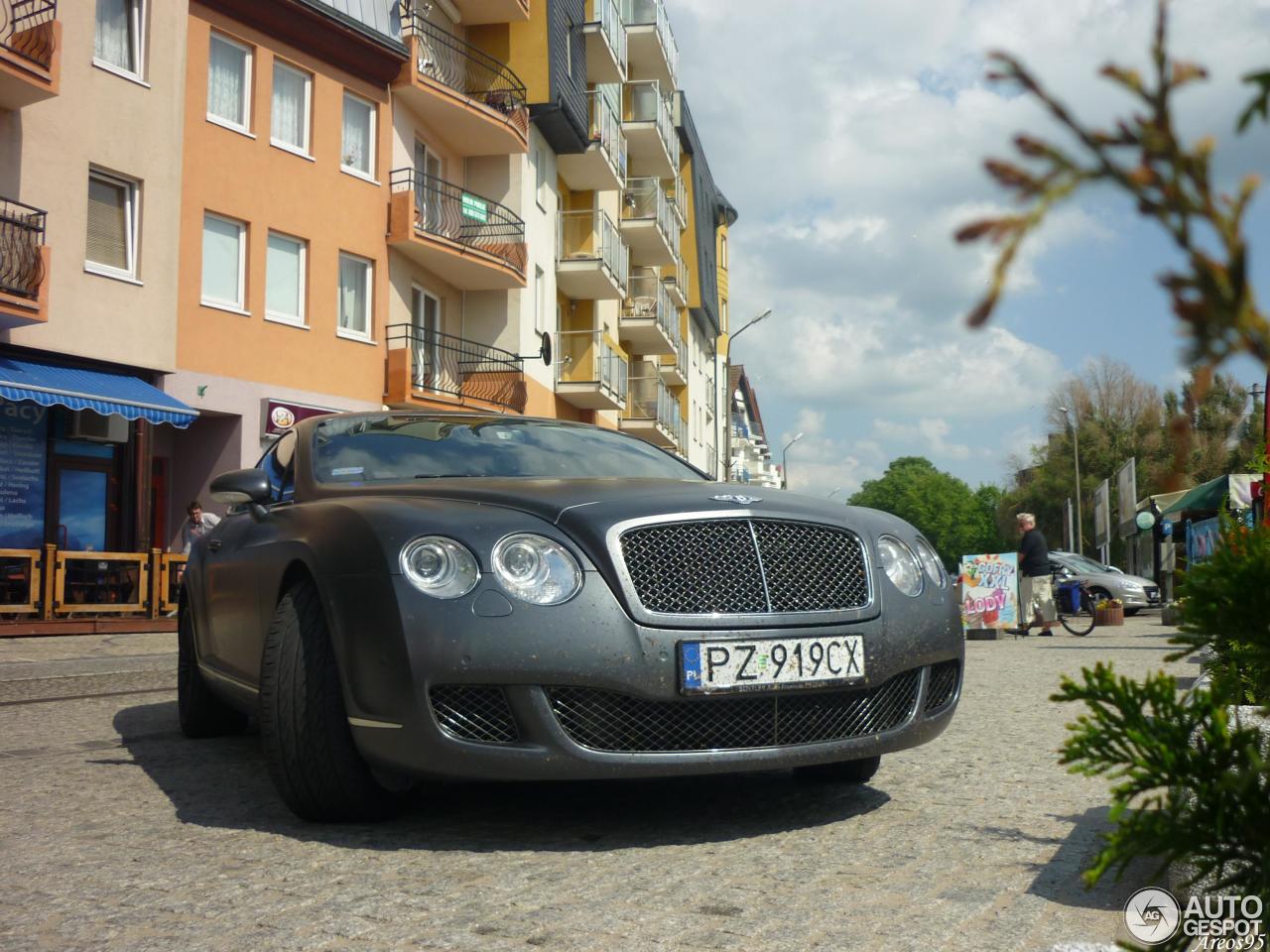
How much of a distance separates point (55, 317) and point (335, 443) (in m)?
14.5

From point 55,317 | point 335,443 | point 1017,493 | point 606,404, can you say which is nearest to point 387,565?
point 335,443

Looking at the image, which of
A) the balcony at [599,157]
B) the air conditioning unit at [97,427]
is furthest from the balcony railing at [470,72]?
the air conditioning unit at [97,427]

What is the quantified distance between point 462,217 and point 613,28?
37.4 ft

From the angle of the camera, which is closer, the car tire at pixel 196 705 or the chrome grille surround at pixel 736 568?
the chrome grille surround at pixel 736 568

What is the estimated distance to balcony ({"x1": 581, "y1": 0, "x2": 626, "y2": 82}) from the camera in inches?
1380

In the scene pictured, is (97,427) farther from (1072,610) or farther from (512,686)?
(512,686)

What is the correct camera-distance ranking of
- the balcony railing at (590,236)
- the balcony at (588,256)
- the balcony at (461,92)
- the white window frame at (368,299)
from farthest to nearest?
1. the balcony railing at (590,236)
2. the balcony at (588,256)
3. the balcony at (461,92)
4. the white window frame at (368,299)

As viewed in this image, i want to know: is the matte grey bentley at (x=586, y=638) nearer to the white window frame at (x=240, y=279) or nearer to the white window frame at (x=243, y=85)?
the white window frame at (x=240, y=279)

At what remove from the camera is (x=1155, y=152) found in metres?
0.93

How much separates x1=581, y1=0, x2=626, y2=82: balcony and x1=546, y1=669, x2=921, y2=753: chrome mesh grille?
106 ft

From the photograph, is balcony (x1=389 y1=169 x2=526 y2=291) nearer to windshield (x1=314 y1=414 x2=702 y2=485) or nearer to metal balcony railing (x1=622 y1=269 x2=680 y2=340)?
metal balcony railing (x1=622 y1=269 x2=680 y2=340)

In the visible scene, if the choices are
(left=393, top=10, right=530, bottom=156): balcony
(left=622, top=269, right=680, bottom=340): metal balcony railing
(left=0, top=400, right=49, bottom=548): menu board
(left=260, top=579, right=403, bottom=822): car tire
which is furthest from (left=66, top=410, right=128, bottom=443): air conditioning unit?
(left=622, top=269, right=680, bottom=340): metal balcony railing

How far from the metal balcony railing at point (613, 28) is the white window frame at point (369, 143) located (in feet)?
37.5

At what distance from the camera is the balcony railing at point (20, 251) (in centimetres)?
1703
